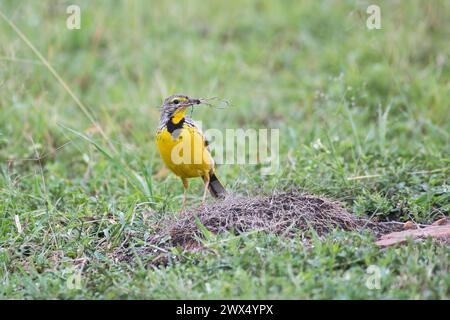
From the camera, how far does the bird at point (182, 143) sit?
233 inches

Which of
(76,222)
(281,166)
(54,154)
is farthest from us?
(54,154)

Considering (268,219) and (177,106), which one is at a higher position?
(177,106)

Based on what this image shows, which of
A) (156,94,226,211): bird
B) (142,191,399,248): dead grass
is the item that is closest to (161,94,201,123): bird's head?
(156,94,226,211): bird

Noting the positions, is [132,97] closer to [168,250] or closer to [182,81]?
[182,81]

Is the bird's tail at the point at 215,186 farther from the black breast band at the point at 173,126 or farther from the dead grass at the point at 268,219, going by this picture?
the dead grass at the point at 268,219

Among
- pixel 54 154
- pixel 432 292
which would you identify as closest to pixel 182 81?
pixel 54 154

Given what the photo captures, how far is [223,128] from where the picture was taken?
8.27m

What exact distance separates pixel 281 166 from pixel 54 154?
2439 millimetres

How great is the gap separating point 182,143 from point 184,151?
7cm

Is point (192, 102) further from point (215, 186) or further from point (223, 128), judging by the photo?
point (223, 128)

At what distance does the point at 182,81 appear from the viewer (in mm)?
9297

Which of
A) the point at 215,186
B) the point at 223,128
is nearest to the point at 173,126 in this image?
the point at 215,186

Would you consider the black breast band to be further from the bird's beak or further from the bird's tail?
the bird's tail

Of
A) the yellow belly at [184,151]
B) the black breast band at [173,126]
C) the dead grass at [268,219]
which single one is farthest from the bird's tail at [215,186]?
the dead grass at [268,219]
